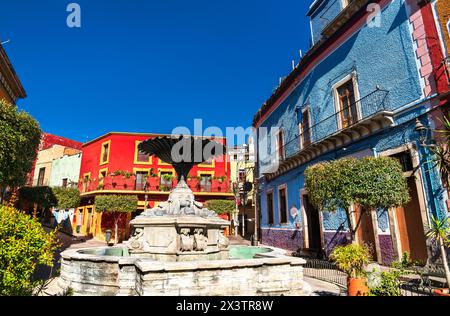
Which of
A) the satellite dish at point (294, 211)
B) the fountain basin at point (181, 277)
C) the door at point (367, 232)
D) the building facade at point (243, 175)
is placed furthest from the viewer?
the building facade at point (243, 175)

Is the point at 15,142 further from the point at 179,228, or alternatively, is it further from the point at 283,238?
the point at 283,238

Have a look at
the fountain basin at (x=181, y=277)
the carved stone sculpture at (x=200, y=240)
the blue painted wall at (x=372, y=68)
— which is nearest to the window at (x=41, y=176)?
the blue painted wall at (x=372, y=68)

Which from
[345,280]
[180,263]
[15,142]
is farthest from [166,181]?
[180,263]

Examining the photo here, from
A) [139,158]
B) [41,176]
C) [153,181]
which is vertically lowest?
[153,181]

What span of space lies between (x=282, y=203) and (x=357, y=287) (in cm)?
1260

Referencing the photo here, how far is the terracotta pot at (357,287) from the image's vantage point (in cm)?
474

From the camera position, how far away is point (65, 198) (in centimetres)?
2195

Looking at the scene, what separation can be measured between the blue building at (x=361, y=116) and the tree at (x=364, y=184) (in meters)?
1.72

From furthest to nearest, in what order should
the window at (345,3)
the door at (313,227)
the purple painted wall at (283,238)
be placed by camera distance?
the purple painted wall at (283,238), the door at (313,227), the window at (345,3)

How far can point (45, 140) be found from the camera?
115 ft

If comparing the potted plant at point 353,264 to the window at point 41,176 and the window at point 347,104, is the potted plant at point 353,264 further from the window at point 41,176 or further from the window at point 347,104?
the window at point 41,176

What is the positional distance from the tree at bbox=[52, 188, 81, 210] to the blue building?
→ 642 inches

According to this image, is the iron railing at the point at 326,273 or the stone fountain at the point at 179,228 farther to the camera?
the iron railing at the point at 326,273
